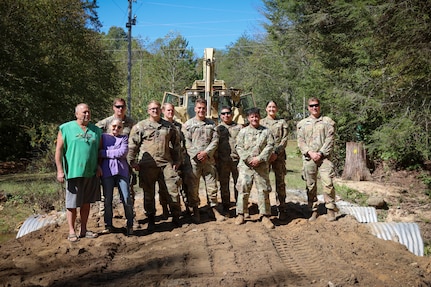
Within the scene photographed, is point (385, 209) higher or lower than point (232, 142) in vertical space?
lower

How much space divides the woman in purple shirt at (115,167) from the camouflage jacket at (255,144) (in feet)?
6.29

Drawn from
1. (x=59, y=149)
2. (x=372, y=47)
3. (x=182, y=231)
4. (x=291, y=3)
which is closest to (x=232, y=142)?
(x=182, y=231)

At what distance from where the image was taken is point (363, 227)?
6730 mm

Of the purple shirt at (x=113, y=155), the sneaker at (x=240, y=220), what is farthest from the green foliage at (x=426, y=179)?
the purple shirt at (x=113, y=155)

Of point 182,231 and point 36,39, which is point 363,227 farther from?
point 36,39

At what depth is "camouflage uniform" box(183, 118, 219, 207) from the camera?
720cm

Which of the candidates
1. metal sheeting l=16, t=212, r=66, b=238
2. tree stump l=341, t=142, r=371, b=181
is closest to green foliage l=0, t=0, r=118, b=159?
metal sheeting l=16, t=212, r=66, b=238

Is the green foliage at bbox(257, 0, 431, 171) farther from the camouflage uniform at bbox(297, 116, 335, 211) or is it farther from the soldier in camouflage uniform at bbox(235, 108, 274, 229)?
the soldier in camouflage uniform at bbox(235, 108, 274, 229)

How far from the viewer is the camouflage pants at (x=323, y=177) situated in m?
7.08

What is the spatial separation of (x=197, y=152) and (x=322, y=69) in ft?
35.6

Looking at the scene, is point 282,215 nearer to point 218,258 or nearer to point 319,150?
point 319,150

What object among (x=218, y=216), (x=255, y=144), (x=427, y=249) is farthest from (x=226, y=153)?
(x=427, y=249)

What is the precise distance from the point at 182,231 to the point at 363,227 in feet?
9.46

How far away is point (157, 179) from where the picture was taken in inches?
271
